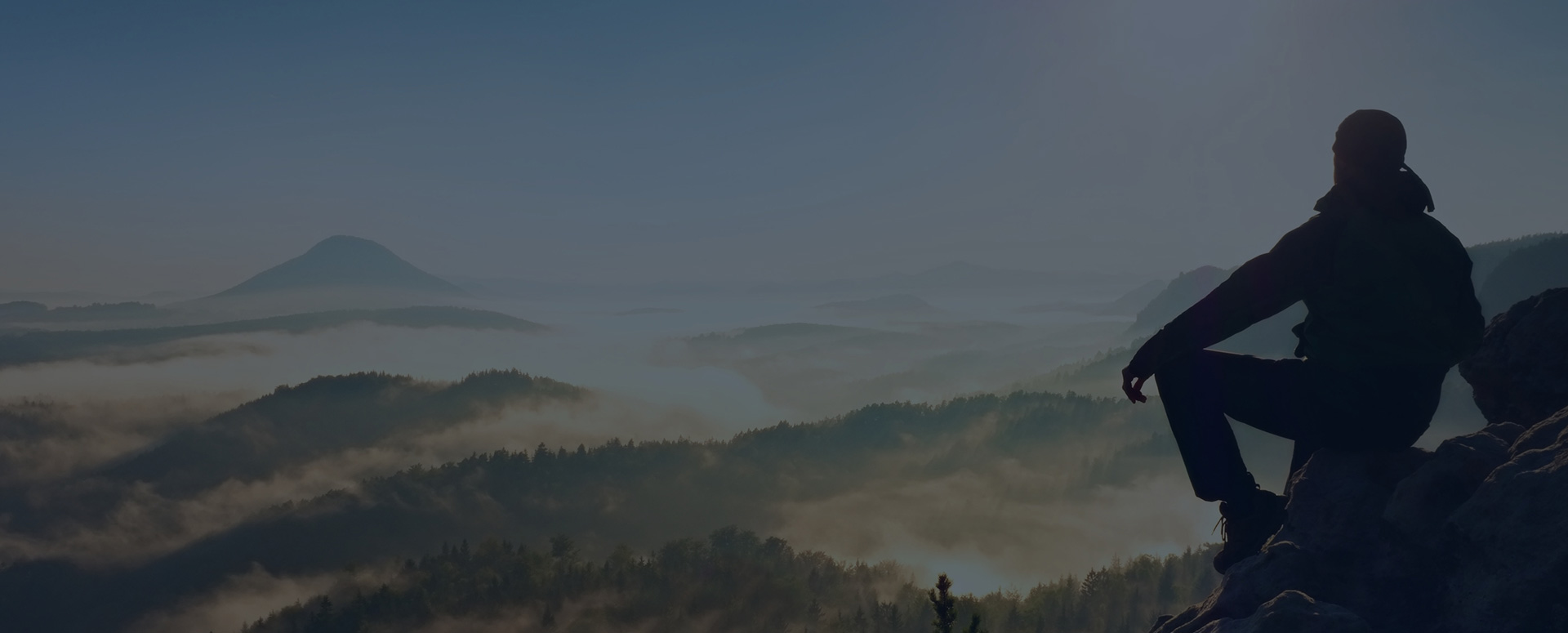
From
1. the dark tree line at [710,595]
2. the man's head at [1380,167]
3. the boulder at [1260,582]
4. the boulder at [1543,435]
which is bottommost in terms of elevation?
the dark tree line at [710,595]

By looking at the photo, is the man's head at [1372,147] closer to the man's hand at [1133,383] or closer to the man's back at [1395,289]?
the man's back at [1395,289]

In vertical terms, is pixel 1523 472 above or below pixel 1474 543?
above

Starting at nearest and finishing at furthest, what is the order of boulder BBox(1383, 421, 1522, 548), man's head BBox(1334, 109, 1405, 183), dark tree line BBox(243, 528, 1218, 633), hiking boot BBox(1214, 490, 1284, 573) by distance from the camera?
man's head BBox(1334, 109, 1405, 183) < boulder BBox(1383, 421, 1522, 548) < hiking boot BBox(1214, 490, 1284, 573) < dark tree line BBox(243, 528, 1218, 633)

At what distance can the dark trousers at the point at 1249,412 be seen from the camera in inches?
261

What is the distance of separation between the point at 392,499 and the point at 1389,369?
220 metres

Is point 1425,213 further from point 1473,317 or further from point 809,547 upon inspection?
point 809,547

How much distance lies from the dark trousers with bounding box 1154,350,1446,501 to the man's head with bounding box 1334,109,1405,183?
1.58m

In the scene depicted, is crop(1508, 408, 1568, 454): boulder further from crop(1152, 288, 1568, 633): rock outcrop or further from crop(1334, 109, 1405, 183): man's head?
crop(1334, 109, 1405, 183): man's head

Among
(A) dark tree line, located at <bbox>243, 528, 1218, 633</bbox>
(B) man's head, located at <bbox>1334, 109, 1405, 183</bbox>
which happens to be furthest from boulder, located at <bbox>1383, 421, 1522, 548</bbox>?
(A) dark tree line, located at <bbox>243, 528, 1218, 633</bbox>

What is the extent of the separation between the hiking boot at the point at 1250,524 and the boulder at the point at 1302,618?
1.94 m

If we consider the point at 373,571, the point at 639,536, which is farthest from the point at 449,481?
the point at 639,536

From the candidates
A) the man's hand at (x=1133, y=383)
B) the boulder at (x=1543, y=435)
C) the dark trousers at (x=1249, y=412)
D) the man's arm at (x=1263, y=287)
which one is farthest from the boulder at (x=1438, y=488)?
the man's hand at (x=1133, y=383)

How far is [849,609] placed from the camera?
121m

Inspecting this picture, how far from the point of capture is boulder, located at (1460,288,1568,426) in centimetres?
784
